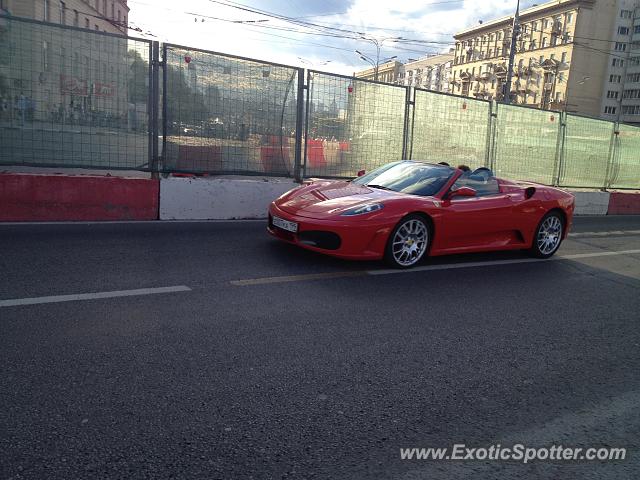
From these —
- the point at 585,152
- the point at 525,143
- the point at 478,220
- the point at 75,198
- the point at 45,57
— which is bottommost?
the point at 75,198

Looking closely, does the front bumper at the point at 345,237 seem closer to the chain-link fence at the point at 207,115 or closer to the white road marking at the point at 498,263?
the white road marking at the point at 498,263

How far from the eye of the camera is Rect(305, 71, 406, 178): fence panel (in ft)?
32.9

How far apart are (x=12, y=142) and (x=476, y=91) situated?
334 ft

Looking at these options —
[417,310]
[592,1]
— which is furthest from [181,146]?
[592,1]

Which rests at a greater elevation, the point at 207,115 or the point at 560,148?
the point at 207,115

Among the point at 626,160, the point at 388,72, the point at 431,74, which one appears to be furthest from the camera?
the point at 388,72

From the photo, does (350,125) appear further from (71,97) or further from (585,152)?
(585,152)

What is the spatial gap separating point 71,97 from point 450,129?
7924 millimetres

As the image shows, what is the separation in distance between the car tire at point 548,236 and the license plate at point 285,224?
366cm

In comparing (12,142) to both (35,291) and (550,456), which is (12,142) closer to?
(35,291)

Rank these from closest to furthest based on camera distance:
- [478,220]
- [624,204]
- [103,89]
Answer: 1. [478,220]
2. [103,89]
3. [624,204]

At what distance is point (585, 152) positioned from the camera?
14828 mm

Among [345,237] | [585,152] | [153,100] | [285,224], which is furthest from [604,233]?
[153,100]

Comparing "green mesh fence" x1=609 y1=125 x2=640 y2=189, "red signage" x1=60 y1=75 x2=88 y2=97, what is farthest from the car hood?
"green mesh fence" x1=609 y1=125 x2=640 y2=189
